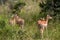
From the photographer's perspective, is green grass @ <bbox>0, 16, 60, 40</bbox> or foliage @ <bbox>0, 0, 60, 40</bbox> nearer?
green grass @ <bbox>0, 16, 60, 40</bbox>

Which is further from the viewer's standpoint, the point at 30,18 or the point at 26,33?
the point at 30,18

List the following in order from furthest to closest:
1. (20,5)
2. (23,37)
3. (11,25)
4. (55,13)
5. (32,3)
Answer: (32,3) → (20,5) → (55,13) → (11,25) → (23,37)

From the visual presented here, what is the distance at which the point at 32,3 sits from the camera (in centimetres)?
1445

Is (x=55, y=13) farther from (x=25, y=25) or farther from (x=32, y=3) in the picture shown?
(x=32, y=3)

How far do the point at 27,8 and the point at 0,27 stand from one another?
3.57 metres

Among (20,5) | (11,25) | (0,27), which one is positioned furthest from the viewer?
(20,5)

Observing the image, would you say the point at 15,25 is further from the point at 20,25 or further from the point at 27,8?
the point at 27,8

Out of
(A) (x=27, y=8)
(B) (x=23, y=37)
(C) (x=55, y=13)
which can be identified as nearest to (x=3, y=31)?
(B) (x=23, y=37)

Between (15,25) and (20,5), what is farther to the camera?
(20,5)

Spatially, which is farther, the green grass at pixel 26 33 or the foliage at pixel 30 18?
the foliage at pixel 30 18

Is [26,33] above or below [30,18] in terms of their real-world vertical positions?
above

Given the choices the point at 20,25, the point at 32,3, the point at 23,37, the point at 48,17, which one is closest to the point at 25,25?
the point at 20,25

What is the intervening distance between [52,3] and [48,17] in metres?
0.77

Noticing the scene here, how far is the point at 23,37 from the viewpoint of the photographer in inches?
376
